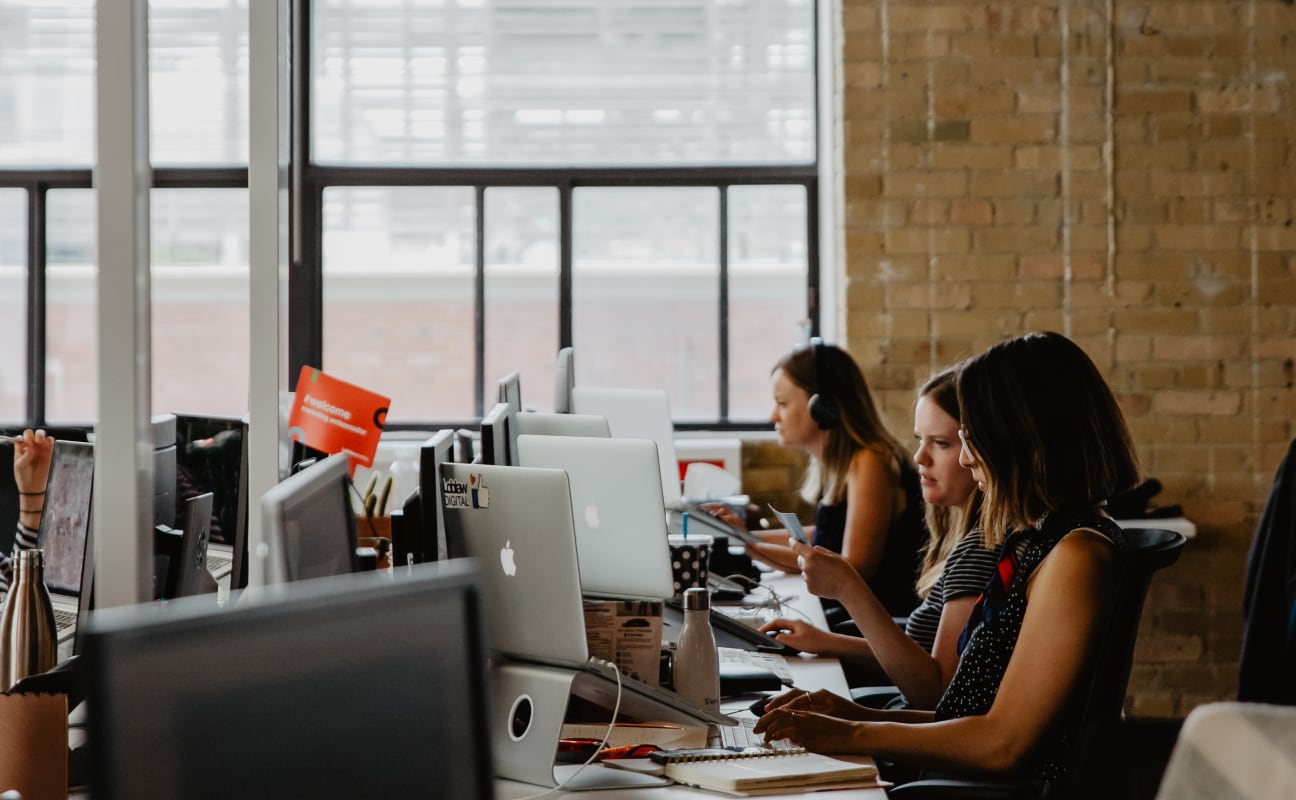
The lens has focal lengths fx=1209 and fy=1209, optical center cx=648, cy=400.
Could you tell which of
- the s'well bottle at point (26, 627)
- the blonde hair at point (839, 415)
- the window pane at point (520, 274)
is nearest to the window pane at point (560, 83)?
the window pane at point (520, 274)

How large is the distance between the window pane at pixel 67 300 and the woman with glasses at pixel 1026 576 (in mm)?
3680

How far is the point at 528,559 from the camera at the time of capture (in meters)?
1.63

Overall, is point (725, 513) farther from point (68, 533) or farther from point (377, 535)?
point (68, 533)

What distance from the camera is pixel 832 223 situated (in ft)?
13.6

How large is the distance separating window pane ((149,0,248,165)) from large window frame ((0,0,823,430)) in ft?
0.30

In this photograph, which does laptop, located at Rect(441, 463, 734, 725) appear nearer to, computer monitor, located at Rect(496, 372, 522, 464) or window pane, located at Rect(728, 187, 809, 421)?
computer monitor, located at Rect(496, 372, 522, 464)

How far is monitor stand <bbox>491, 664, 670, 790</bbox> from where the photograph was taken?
1536mm

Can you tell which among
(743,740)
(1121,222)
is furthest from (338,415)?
(1121,222)

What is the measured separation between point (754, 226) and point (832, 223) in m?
0.37

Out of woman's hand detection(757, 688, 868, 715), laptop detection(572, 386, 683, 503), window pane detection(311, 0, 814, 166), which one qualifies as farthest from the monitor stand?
window pane detection(311, 0, 814, 166)

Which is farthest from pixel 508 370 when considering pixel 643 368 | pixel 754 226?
pixel 754 226

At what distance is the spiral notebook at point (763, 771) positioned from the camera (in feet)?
4.94

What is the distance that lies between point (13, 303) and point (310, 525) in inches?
153

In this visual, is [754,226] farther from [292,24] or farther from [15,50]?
[15,50]
